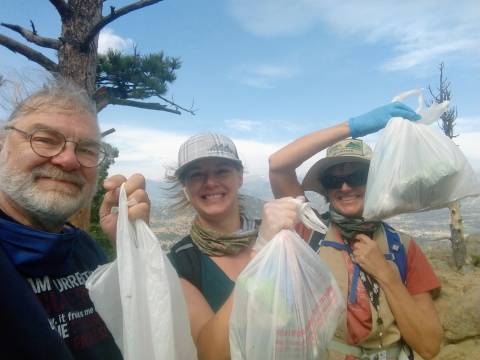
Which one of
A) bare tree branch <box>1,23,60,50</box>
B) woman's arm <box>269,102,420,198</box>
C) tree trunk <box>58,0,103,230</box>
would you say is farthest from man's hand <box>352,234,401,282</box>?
bare tree branch <box>1,23,60,50</box>

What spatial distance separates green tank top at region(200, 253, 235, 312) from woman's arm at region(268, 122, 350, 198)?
0.53m

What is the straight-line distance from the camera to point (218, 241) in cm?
161

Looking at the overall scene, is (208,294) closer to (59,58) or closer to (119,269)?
(119,269)

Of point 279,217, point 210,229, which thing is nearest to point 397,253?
point 279,217

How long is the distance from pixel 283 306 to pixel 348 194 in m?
0.91

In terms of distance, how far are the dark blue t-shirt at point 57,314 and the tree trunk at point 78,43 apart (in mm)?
2492

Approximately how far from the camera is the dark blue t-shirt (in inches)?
39.8

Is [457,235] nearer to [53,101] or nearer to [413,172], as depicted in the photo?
[413,172]

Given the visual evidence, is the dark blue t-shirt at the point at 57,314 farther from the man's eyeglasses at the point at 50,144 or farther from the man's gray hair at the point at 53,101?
the man's gray hair at the point at 53,101

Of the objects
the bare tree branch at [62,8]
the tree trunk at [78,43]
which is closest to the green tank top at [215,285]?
the tree trunk at [78,43]

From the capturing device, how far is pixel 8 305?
1013mm

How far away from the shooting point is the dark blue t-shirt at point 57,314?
1.01m

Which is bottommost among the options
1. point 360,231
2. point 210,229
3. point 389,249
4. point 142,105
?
point 389,249

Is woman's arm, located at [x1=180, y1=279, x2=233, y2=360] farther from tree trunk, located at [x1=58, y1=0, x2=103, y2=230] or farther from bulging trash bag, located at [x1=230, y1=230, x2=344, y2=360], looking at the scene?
tree trunk, located at [x1=58, y1=0, x2=103, y2=230]
